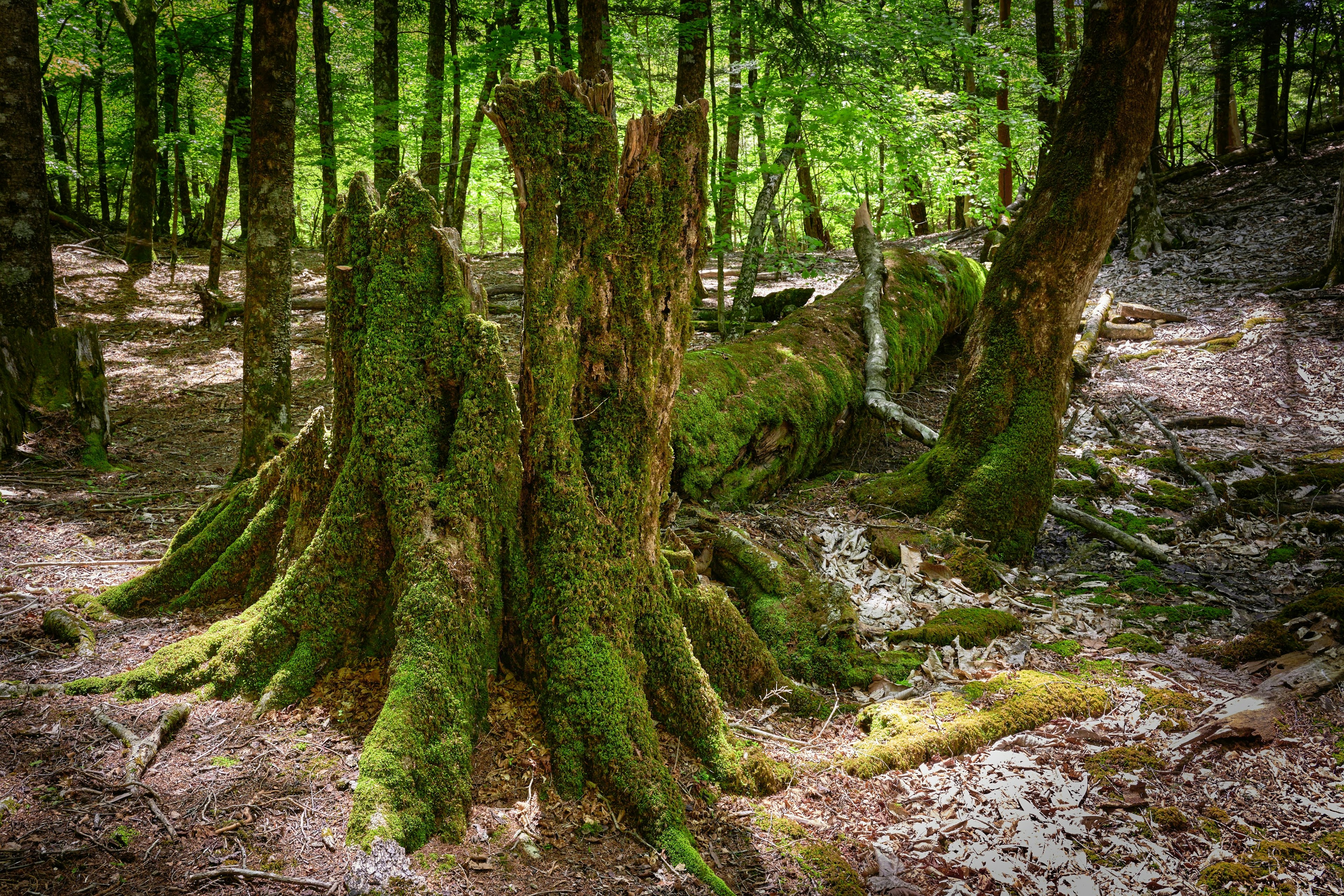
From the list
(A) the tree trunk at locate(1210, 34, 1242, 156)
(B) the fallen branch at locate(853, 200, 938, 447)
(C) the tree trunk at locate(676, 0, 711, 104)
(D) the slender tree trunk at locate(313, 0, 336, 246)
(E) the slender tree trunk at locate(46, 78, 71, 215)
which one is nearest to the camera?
(B) the fallen branch at locate(853, 200, 938, 447)

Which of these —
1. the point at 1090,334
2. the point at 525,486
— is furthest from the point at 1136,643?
the point at 1090,334

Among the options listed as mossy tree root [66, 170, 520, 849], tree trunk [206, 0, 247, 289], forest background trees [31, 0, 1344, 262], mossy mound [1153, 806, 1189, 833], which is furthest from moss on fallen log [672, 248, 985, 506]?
tree trunk [206, 0, 247, 289]

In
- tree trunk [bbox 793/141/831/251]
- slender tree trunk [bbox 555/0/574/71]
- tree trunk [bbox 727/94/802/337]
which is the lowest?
tree trunk [bbox 727/94/802/337]

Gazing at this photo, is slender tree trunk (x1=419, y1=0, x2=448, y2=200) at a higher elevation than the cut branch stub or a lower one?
higher

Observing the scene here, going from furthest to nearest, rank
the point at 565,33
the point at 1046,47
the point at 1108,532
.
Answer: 1. the point at 1046,47
2. the point at 565,33
3. the point at 1108,532

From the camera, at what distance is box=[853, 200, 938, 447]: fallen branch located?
7473mm

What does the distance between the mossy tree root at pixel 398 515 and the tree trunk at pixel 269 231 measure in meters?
2.93

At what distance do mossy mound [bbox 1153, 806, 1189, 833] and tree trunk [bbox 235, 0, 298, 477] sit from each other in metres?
6.12

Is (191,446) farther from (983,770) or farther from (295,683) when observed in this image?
(983,770)

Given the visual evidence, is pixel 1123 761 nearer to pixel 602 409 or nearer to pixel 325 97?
pixel 602 409

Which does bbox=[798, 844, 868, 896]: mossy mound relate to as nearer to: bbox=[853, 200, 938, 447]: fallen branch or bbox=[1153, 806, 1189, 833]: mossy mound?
bbox=[1153, 806, 1189, 833]: mossy mound

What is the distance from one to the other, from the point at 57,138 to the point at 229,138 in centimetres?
996

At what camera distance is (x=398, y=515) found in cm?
311

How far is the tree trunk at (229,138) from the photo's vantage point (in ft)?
36.2
